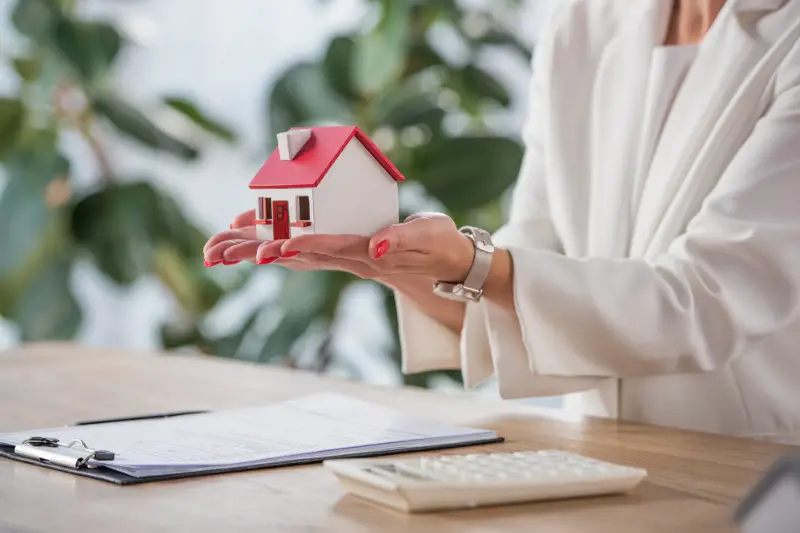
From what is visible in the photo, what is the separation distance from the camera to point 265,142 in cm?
302

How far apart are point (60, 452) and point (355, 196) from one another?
0.38m

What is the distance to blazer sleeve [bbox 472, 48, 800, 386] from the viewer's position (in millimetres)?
1272

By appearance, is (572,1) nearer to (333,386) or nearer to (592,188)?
(592,188)

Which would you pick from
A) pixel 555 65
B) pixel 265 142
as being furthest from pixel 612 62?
pixel 265 142

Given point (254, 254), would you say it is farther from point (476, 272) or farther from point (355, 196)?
point (476, 272)

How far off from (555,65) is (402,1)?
1.22 m

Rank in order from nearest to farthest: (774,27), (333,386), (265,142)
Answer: (774,27) → (333,386) → (265,142)

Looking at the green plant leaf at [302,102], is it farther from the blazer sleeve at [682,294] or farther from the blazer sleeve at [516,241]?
the blazer sleeve at [682,294]

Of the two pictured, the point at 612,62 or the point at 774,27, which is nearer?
the point at 774,27

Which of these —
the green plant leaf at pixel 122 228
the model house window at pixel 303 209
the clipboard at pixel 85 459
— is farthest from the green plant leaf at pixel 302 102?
the clipboard at pixel 85 459

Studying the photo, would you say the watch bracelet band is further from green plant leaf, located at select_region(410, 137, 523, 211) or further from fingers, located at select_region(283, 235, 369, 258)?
green plant leaf, located at select_region(410, 137, 523, 211)

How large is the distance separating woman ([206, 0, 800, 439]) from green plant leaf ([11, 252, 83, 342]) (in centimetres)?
168

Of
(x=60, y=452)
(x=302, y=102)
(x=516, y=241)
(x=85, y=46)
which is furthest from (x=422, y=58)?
(x=60, y=452)

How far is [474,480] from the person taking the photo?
2.75 ft
